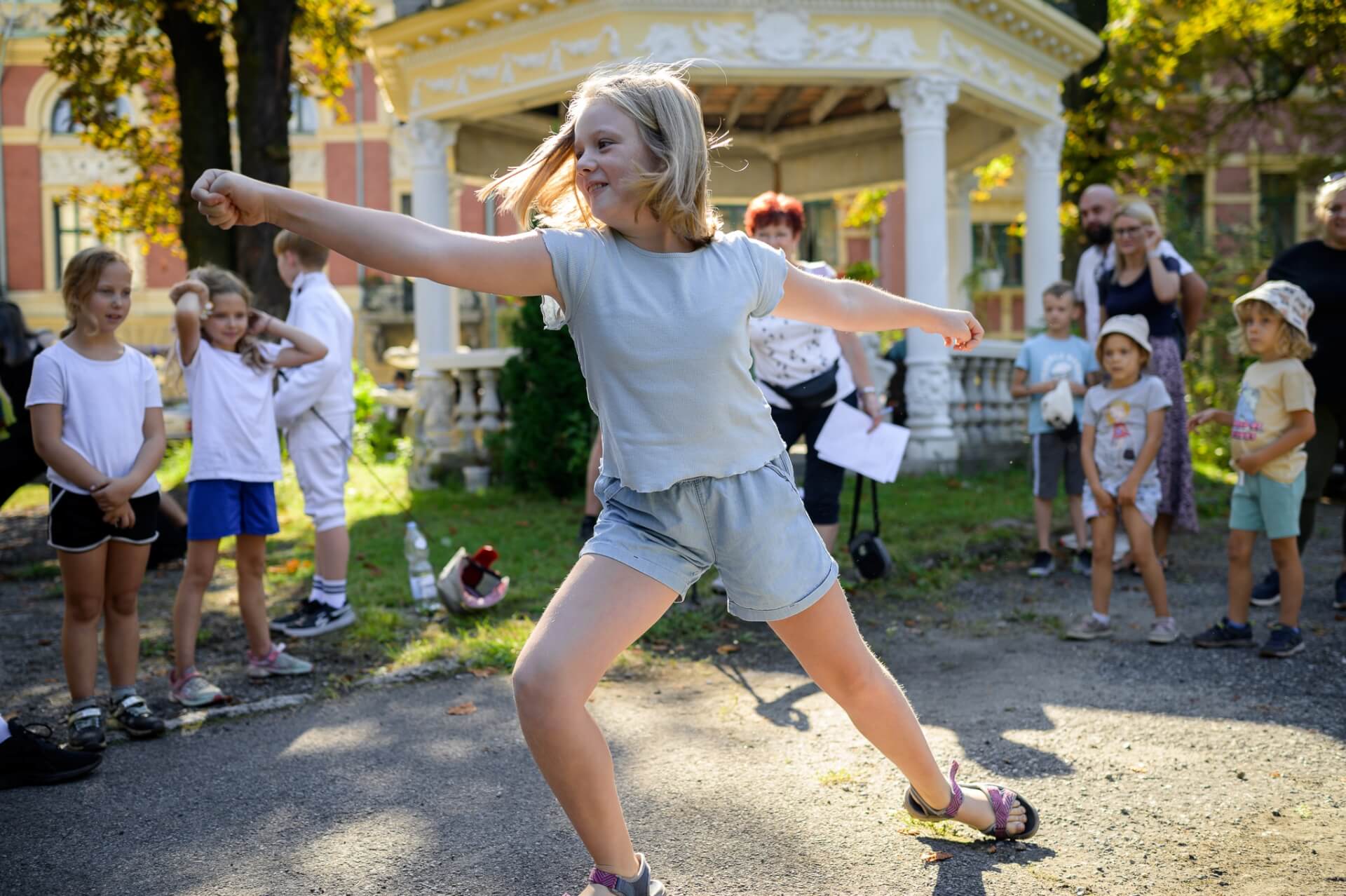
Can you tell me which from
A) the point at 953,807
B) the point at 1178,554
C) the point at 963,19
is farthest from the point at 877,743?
the point at 963,19

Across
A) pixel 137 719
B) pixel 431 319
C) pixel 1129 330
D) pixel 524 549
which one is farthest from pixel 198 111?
pixel 1129 330

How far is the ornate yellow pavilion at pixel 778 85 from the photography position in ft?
37.8

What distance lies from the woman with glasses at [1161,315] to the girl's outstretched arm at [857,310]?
13.9 feet

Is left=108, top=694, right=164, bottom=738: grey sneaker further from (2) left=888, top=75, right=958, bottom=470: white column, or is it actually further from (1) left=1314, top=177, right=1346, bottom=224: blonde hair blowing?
(2) left=888, top=75, right=958, bottom=470: white column

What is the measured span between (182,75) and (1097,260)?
8.51m

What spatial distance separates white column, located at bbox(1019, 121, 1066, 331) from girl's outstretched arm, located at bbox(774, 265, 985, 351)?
1148cm

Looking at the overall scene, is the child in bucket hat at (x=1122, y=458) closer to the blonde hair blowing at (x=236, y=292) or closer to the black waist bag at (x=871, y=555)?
the black waist bag at (x=871, y=555)

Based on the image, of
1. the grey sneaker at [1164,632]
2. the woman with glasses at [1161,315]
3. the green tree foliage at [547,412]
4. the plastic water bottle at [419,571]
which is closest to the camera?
the grey sneaker at [1164,632]

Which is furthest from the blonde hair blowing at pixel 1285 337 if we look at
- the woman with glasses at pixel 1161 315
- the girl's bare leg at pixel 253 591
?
the girl's bare leg at pixel 253 591

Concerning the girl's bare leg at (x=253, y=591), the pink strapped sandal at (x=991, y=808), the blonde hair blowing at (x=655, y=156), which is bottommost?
the pink strapped sandal at (x=991, y=808)

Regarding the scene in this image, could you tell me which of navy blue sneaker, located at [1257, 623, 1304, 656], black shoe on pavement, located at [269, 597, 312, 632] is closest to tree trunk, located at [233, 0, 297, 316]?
black shoe on pavement, located at [269, 597, 312, 632]

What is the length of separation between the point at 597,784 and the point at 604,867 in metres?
0.22

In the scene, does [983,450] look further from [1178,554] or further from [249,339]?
[249,339]

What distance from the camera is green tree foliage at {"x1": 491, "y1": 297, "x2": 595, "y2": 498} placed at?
35.0ft
